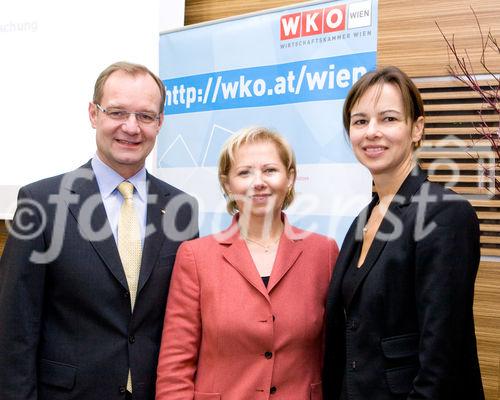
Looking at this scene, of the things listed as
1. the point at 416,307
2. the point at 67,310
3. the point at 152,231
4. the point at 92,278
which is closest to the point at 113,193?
the point at 152,231

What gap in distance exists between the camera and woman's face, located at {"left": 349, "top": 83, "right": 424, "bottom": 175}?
1784 mm

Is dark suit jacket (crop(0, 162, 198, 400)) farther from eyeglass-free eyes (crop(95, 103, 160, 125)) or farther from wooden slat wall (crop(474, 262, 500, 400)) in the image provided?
wooden slat wall (crop(474, 262, 500, 400))

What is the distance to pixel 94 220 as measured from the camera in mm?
1944

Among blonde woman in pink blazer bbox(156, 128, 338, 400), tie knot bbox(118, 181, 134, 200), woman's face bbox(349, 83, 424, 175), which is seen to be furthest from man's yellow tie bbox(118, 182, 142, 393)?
woman's face bbox(349, 83, 424, 175)

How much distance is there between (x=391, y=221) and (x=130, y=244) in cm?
87

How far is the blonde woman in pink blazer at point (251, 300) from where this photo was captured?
1859mm

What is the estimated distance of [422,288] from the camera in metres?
1.58

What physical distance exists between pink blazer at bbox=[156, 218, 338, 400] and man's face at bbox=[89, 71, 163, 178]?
38 cm

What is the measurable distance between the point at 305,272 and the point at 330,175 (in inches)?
48.6

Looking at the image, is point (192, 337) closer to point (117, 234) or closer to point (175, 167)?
point (117, 234)

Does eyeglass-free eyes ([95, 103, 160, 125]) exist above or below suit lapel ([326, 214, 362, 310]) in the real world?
above

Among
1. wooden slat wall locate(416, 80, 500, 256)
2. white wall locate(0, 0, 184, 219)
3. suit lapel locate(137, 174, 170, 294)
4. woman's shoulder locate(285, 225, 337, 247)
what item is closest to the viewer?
suit lapel locate(137, 174, 170, 294)

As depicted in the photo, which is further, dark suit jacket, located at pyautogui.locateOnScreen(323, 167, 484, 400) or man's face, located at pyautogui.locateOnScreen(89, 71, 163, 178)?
man's face, located at pyautogui.locateOnScreen(89, 71, 163, 178)

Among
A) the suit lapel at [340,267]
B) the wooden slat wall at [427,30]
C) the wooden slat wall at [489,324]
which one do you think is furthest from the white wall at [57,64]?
→ the wooden slat wall at [489,324]
